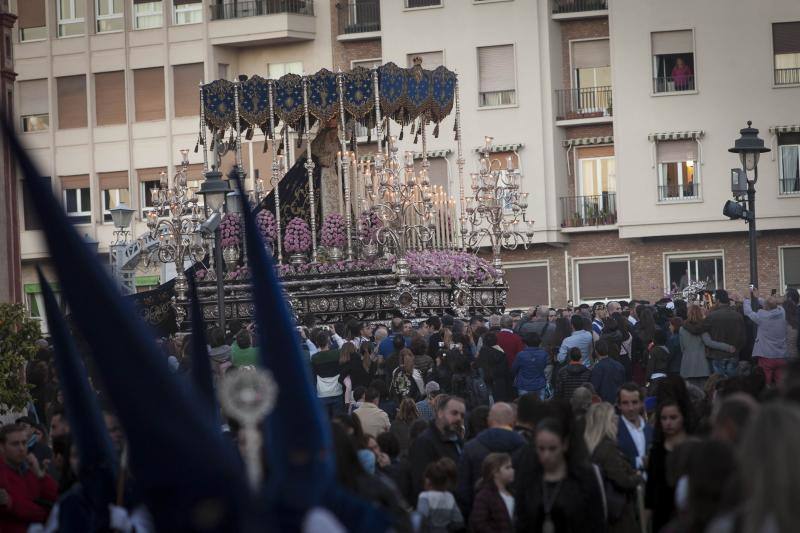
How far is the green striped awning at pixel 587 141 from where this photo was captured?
47.8 metres

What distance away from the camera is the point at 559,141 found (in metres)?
48.0

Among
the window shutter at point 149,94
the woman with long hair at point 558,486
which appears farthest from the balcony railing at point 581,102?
the woman with long hair at point 558,486

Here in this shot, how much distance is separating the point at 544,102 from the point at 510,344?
1021 inches

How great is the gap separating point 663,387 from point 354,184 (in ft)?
71.3

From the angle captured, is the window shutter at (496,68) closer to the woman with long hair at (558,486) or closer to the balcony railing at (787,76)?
the balcony railing at (787,76)

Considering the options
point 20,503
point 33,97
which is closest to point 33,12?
point 33,97

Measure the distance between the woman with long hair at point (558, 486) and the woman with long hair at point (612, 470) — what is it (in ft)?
2.62

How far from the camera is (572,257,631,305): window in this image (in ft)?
156

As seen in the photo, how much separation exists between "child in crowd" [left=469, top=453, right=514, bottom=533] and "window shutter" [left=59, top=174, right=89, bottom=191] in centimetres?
4322

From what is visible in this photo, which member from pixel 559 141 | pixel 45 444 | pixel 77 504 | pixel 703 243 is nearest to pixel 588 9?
pixel 559 141

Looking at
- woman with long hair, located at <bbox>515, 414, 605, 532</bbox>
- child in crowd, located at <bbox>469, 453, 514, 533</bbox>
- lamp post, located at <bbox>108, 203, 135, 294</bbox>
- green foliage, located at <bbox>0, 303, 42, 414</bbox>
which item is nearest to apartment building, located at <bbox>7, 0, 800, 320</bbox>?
lamp post, located at <bbox>108, 203, 135, 294</bbox>

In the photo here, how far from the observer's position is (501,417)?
459 inches

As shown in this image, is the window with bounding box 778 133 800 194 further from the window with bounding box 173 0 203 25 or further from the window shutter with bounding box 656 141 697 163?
the window with bounding box 173 0 203 25

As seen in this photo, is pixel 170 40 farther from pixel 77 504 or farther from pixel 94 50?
pixel 77 504
